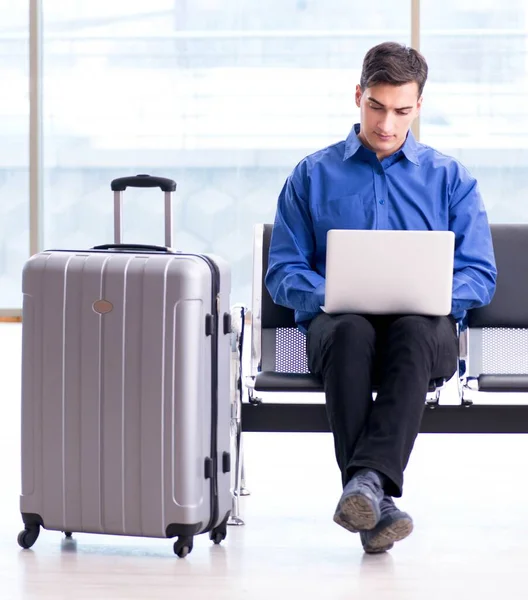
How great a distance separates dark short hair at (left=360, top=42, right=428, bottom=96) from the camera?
232 cm

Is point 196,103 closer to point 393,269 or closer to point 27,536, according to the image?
point 393,269

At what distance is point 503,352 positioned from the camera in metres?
2.51

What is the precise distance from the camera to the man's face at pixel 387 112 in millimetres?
2338

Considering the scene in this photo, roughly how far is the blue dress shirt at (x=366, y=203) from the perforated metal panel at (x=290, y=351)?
106 mm

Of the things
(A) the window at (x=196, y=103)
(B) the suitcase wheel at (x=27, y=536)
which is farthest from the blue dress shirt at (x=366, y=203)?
(A) the window at (x=196, y=103)

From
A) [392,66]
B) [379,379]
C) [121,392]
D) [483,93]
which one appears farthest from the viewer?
[483,93]

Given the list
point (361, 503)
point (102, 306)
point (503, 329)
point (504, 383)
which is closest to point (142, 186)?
point (102, 306)

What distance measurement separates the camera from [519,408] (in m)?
2.25

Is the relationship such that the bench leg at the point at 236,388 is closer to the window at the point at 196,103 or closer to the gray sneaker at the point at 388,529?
the gray sneaker at the point at 388,529

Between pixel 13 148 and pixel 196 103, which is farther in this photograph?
pixel 13 148

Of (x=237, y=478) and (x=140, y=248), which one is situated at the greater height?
(x=140, y=248)

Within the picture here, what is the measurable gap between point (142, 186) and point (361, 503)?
74 centimetres

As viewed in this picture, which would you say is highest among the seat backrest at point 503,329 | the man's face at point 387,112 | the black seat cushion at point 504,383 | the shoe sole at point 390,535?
the man's face at point 387,112

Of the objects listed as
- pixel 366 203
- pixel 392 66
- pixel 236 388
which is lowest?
pixel 236 388
